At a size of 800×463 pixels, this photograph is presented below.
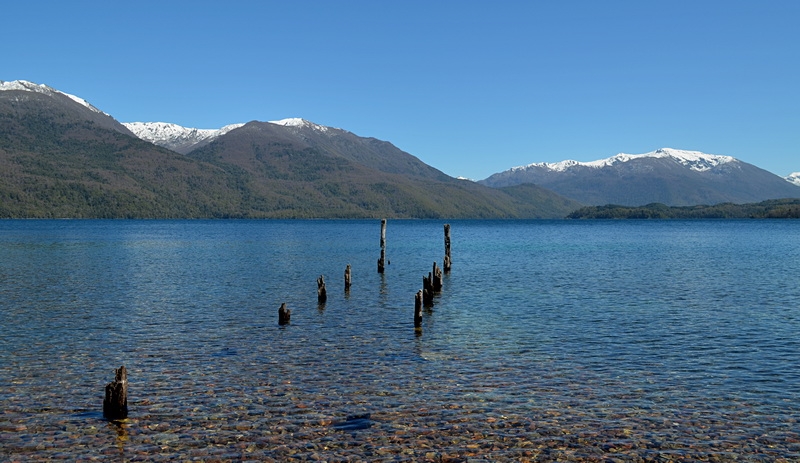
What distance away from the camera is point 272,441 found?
15680 mm

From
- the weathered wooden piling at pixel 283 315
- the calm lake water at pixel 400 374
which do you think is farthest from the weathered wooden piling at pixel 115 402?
the weathered wooden piling at pixel 283 315

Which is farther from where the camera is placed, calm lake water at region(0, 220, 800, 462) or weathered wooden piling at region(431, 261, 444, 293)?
weathered wooden piling at region(431, 261, 444, 293)

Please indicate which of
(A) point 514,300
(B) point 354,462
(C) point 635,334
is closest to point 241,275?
(A) point 514,300

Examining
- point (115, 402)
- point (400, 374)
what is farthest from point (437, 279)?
point (115, 402)

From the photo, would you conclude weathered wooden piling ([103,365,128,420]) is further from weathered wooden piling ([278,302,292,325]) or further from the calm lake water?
weathered wooden piling ([278,302,292,325])

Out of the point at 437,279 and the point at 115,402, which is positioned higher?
the point at 437,279

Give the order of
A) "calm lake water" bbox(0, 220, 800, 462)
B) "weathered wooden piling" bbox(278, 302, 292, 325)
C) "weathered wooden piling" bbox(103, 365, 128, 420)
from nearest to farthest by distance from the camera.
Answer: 1. "calm lake water" bbox(0, 220, 800, 462)
2. "weathered wooden piling" bbox(103, 365, 128, 420)
3. "weathered wooden piling" bbox(278, 302, 292, 325)

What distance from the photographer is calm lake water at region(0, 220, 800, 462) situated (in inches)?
616

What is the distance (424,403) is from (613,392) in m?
6.06

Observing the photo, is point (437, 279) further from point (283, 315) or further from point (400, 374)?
point (400, 374)

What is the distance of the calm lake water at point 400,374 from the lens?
15.7 m

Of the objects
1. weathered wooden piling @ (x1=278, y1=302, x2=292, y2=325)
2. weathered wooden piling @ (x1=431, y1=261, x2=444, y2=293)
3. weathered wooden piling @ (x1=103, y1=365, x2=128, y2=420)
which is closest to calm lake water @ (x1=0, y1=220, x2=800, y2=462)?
weathered wooden piling @ (x1=103, y1=365, x2=128, y2=420)

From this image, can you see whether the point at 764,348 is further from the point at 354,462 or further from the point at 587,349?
the point at 354,462

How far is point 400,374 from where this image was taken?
2239 cm
